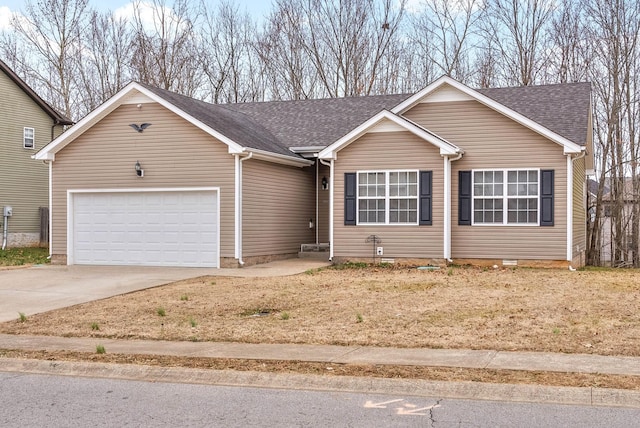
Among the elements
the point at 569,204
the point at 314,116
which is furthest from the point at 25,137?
the point at 569,204

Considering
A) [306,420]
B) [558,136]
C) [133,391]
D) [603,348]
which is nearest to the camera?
[306,420]

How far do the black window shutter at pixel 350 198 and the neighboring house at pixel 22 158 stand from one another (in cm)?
1675

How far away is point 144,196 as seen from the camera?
2061cm

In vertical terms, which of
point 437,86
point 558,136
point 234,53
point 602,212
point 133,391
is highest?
point 234,53

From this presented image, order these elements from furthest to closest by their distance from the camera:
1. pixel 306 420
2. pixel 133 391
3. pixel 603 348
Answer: pixel 603 348 < pixel 133 391 < pixel 306 420

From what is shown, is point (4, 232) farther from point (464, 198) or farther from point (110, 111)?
point (464, 198)

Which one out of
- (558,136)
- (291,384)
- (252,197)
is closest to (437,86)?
(558,136)

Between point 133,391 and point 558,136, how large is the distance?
14440mm

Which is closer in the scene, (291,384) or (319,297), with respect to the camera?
(291,384)

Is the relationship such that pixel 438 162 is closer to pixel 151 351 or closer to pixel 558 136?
pixel 558 136

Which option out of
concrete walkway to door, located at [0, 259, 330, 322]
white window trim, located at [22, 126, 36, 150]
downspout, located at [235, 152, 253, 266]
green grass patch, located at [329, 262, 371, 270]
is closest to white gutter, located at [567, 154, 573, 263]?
green grass patch, located at [329, 262, 371, 270]

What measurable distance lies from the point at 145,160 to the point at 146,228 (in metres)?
1.94

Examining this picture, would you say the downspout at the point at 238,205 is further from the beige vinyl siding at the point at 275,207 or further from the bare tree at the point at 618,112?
the bare tree at the point at 618,112

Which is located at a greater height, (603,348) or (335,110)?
(335,110)
